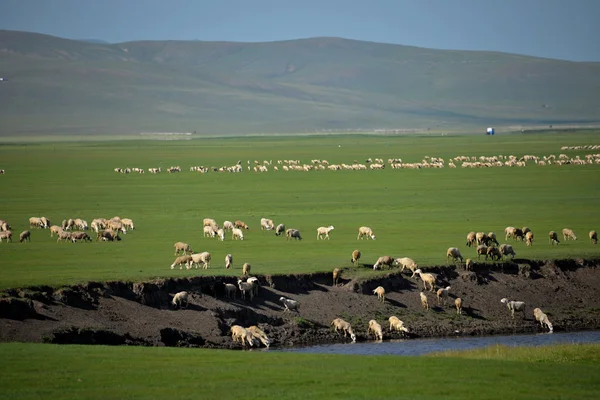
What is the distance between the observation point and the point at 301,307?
26594 millimetres

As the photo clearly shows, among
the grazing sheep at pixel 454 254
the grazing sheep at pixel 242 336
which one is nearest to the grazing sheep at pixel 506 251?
the grazing sheep at pixel 454 254

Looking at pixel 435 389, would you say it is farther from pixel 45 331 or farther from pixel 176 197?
pixel 176 197

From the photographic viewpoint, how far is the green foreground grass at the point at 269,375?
16.0 m

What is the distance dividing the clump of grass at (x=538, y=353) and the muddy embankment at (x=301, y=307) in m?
4.02

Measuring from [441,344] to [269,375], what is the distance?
7.97 meters

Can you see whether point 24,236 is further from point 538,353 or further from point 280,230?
point 538,353

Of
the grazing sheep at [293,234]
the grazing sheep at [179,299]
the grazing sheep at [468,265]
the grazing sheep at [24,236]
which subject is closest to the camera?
the grazing sheep at [179,299]

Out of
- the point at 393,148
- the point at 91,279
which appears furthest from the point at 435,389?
the point at 393,148

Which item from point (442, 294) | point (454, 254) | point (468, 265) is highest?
point (454, 254)

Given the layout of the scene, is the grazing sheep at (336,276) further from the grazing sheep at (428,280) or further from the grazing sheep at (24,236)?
the grazing sheep at (24,236)

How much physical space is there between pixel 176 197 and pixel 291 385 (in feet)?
124

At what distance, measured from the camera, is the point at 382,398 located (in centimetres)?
1577

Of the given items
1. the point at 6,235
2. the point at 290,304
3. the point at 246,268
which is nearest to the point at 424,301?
the point at 290,304

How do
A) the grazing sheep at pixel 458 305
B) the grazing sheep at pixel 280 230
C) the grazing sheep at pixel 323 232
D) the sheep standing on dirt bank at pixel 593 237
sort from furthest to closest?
the grazing sheep at pixel 280 230 < the grazing sheep at pixel 323 232 < the sheep standing on dirt bank at pixel 593 237 < the grazing sheep at pixel 458 305
